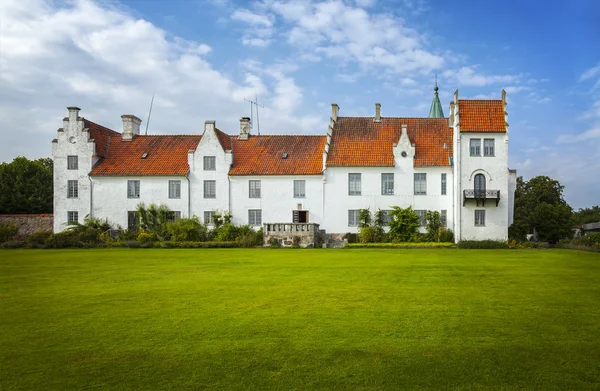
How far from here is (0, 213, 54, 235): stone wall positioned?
42241 mm

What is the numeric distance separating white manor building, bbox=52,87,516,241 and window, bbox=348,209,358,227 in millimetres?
76

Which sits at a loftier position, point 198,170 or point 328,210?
point 198,170

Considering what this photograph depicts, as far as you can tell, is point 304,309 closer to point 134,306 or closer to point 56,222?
point 134,306

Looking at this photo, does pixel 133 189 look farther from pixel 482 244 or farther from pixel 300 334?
pixel 300 334

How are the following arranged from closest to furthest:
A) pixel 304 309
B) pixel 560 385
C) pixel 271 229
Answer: pixel 560 385, pixel 304 309, pixel 271 229

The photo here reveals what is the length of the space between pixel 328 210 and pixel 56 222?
21.7m

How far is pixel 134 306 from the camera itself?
411 inches

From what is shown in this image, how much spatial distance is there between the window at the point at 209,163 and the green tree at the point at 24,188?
68.5 feet

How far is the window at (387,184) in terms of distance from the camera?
39969 millimetres

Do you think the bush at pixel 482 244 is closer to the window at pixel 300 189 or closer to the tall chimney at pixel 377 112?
the window at pixel 300 189

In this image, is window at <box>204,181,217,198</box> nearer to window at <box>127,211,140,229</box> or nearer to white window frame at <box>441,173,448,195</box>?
window at <box>127,211,140,229</box>

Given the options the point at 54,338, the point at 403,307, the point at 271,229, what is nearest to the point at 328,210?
the point at 271,229

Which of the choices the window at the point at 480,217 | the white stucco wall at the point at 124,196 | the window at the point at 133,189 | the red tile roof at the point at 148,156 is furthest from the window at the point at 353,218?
the window at the point at 133,189

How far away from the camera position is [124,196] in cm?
4175
